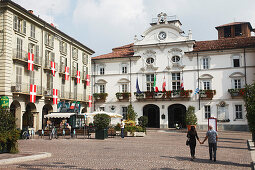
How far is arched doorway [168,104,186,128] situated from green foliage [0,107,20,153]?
1218 inches

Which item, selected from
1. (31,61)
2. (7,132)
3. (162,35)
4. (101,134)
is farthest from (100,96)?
(7,132)

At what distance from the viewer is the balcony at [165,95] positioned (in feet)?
132

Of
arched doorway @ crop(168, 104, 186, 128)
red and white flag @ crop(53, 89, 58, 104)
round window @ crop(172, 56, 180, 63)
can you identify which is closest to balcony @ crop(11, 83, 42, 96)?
red and white flag @ crop(53, 89, 58, 104)

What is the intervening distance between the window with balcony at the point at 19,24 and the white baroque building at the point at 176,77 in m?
17.7

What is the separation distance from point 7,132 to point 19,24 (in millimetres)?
18242

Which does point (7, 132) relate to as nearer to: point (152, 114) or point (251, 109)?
point (251, 109)

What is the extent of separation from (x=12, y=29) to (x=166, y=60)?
75.0 feet

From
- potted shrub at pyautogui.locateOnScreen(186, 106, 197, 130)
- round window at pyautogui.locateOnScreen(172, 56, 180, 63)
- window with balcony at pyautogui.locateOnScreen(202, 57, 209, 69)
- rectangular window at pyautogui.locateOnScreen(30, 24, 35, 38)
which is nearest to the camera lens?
rectangular window at pyautogui.locateOnScreen(30, 24, 35, 38)

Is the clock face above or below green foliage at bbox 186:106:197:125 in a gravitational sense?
above

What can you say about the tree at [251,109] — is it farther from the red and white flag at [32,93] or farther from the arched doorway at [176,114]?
the arched doorway at [176,114]

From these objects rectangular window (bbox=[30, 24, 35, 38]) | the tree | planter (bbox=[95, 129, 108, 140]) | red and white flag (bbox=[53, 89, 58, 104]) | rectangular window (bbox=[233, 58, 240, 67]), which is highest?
rectangular window (bbox=[30, 24, 35, 38])

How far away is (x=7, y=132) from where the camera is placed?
13.2m

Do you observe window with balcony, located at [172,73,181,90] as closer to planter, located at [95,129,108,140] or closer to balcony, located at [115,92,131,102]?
A: balcony, located at [115,92,131,102]

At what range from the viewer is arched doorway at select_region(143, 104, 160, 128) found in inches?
1690
